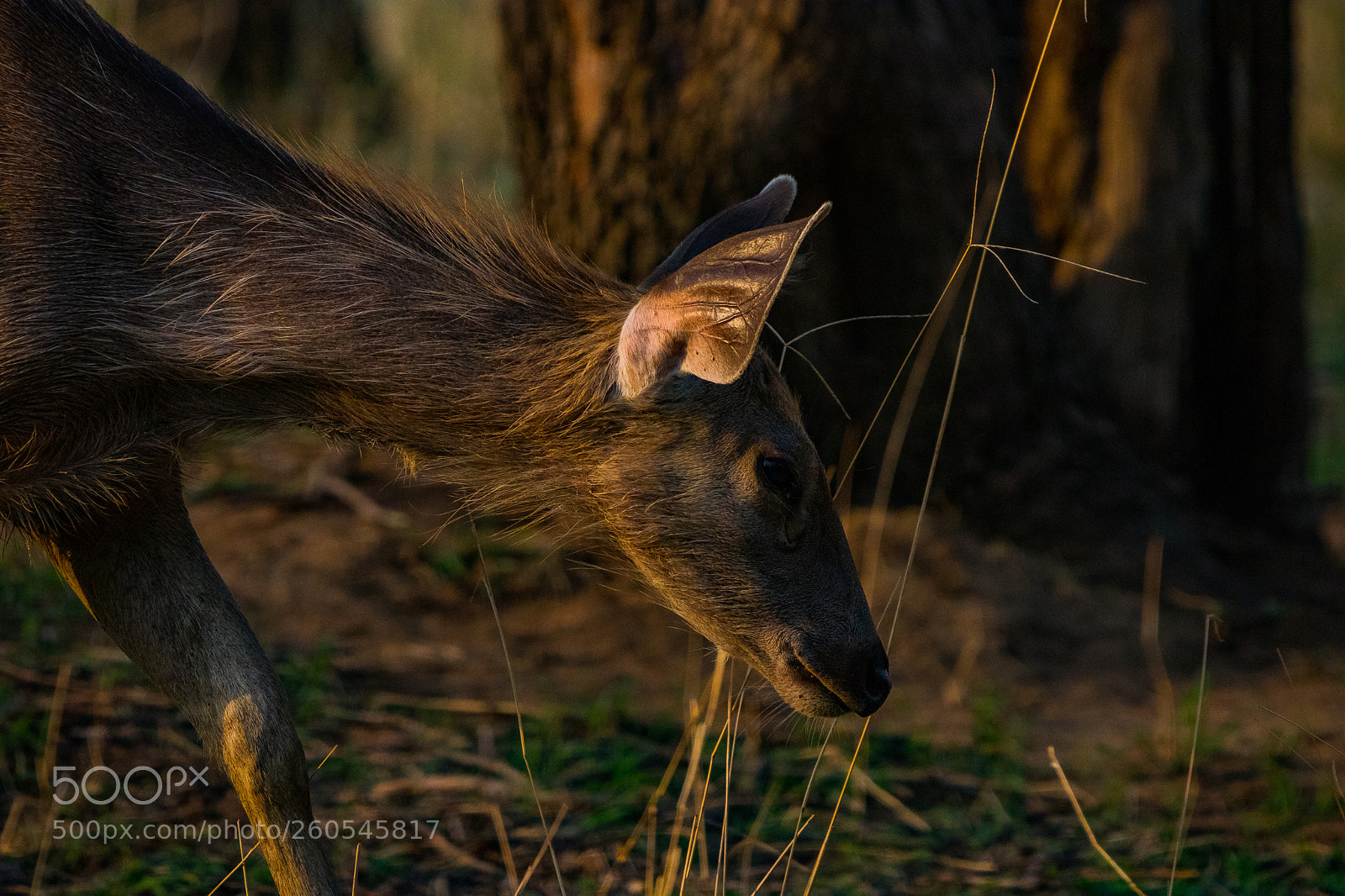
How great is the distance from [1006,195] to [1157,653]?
1.91 meters

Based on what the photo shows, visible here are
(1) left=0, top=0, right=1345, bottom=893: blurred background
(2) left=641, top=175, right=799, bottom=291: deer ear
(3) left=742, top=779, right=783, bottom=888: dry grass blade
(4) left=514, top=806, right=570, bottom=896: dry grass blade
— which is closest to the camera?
(4) left=514, top=806, right=570, bottom=896: dry grass blade

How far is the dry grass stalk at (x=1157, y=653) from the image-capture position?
14.6 ft

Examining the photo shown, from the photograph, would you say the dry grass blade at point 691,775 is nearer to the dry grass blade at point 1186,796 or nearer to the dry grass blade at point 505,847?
the dry grass blade at point 505,847

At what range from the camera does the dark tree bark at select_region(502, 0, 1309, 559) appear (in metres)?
5.00

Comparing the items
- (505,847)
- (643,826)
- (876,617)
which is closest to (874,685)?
(643,826)

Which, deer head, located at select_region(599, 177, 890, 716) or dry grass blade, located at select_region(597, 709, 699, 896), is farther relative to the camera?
dry grass blade, located at select_region(597, 709, 699, 896)

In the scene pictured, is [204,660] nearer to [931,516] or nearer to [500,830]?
[500,830]

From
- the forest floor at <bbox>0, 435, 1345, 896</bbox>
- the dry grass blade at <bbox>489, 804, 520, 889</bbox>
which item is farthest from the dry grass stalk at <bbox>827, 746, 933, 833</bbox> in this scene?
the dry grass blade at <bbox>489, 804, 520, 889</bbox>

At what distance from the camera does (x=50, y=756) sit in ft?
12.3

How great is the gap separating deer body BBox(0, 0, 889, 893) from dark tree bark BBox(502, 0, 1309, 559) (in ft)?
6.51

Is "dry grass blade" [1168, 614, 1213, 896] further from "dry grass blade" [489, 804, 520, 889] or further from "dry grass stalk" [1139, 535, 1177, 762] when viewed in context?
"dry grass blade" [489, 804, 520, 889]

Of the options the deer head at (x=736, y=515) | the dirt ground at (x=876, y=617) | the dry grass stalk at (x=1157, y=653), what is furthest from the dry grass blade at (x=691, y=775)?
the dry grass stalk at (x=1157, y=653)

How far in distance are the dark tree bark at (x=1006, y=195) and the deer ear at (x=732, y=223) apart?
1.66 meters

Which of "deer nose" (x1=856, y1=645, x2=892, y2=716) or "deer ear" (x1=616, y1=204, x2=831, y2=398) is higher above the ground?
"deer ear" (x1=616, y1=204, x2=831, y2=398)
